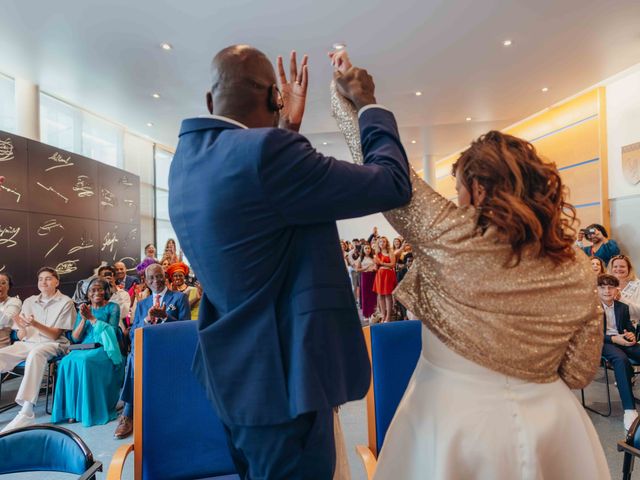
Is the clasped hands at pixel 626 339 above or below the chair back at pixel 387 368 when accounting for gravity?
Result: below

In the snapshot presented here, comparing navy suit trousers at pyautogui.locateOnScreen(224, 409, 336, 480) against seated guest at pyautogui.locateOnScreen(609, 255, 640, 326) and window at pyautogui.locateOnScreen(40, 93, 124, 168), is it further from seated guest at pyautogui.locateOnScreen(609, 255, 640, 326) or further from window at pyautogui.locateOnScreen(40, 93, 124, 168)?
window at pyautogui.locateOnScreen(40, 93, 124, 168)

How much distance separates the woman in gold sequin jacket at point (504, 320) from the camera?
85 centimetres

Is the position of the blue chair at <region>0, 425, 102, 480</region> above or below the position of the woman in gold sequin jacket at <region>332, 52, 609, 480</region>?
below

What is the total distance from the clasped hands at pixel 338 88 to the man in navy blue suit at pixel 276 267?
138 millimetres

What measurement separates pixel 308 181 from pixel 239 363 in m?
0.36

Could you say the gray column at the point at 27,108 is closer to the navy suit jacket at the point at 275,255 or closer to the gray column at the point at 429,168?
the navy suit jacket at the point at 275,255

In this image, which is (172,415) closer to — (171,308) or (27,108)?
(171,308)

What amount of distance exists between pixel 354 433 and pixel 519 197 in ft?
8.54

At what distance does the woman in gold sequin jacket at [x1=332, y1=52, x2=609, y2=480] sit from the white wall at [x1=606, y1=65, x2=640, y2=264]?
7100mm

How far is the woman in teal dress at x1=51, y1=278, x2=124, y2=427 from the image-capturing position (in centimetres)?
338

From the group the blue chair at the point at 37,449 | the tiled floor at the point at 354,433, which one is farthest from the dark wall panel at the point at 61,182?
the blue chair at the point at 37,449

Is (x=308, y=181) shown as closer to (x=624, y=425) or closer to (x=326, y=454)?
(x=326, y=454)

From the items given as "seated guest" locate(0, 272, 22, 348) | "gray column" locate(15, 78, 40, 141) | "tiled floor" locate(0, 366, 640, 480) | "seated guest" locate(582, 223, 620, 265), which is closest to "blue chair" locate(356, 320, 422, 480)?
"tiled floor" locate(0, 366, 640, 480)

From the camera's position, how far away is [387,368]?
1.51 metres
